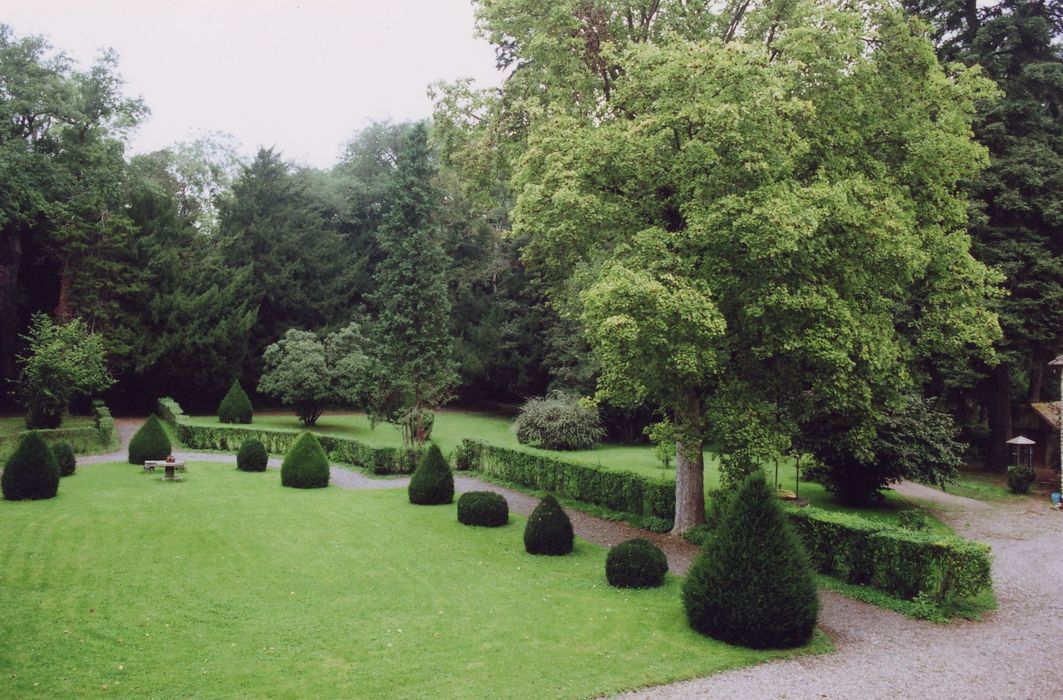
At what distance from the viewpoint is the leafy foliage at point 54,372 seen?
30.1m

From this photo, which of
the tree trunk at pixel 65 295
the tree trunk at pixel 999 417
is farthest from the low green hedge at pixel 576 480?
the tree trunk at pixel 65 295

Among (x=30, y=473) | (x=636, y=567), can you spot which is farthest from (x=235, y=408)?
(x=636, y=567)

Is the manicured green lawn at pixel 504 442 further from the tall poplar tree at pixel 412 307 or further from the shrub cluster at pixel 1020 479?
the shrub cluster at pixel 1020 479

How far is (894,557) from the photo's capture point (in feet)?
45.8

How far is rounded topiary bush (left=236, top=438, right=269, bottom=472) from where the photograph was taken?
1056 inches

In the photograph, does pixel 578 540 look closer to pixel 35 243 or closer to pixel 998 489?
pixel 998 489

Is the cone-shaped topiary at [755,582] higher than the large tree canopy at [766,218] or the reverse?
the reverse

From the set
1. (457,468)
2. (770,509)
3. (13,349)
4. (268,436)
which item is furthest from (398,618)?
(13,349)

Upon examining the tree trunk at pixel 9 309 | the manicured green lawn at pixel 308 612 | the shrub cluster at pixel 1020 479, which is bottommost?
the manicured green lawn at pixel 308 612

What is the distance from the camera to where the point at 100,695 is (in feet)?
29.1

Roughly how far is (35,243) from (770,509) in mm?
44543

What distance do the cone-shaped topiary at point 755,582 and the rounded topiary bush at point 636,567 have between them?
234 cm

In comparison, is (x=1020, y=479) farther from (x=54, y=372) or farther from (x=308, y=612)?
(x=54, y=372)

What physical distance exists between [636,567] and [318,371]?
1107 inches
